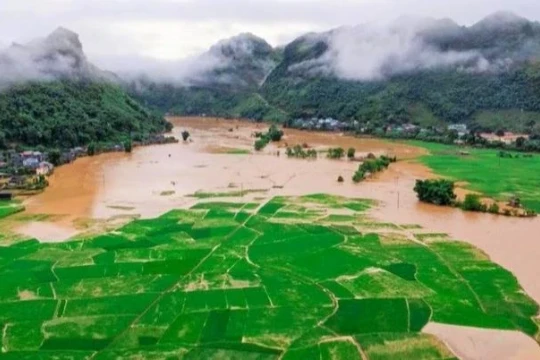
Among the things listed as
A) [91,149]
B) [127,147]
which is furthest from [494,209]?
[127,147]

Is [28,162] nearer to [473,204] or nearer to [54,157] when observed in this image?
[54,157]

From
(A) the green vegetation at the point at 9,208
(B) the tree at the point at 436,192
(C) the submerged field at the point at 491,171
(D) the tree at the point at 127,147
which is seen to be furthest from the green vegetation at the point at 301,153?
(A) the green vegetation at the point at 9,208

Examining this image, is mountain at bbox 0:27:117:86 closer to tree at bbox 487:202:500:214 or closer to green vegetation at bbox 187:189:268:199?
green vegetation at bbox 187:189:268:199

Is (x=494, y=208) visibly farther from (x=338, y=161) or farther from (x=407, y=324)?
(x=338, y=161)

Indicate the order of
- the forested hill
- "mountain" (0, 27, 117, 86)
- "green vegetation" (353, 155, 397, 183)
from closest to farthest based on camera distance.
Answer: "green vegetation" (353, 155, 397, 183)
"mountain" (0, 27, 117, 86)
the forested hill

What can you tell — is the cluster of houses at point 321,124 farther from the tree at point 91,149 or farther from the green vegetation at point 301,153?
the tree at point 91,149

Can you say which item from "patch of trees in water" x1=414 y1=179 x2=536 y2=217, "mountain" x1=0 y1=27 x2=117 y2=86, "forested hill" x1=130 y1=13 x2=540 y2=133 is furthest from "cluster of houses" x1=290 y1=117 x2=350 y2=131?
"patch of trees in water" x1=414 y1=179 x2=536 y2=217

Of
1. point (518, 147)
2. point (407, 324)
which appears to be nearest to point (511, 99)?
point (518, 147)
